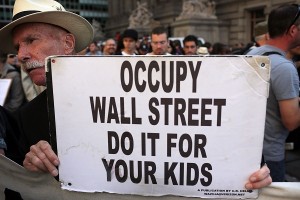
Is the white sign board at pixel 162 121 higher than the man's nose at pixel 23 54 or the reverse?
the reverse

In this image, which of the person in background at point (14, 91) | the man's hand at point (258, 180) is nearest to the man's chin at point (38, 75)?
the man's hand at point (258, 180)

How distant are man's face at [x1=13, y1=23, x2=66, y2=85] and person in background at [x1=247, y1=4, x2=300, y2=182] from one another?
1567 mm

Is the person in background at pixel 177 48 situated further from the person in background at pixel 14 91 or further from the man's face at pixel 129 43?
the person in background at pixel 14 91

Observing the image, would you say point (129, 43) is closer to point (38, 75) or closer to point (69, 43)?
point (69, 43)

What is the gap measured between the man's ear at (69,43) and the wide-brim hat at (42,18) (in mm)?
29

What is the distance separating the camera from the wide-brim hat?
1.89 meters

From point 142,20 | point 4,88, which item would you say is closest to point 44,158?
point 4,88

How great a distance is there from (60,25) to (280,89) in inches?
62.9

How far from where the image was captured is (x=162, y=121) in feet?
4.65

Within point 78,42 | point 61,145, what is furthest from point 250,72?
point 78,42

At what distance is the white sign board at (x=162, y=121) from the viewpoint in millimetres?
1368

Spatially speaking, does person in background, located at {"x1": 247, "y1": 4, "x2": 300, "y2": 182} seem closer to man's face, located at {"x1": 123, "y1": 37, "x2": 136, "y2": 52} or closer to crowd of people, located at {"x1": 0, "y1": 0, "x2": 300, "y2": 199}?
crowd of people, located at {"x1": 0, "y1": 0, "x2": 300, "y2": 199}

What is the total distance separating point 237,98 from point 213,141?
0.19 metres

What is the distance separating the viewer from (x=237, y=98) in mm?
1366
